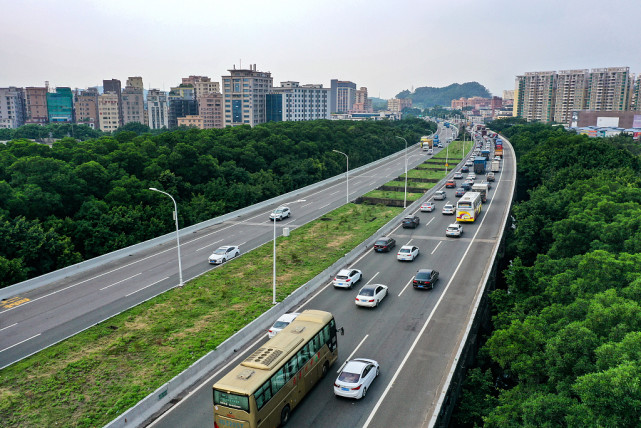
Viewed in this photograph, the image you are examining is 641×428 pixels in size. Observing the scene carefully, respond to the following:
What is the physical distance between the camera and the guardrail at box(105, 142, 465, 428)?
19.8 metres

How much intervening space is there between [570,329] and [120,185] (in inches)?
1973

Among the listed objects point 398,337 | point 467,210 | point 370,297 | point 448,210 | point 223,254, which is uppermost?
point 467,210

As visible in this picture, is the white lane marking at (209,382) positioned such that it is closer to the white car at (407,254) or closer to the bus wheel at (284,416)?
the bus wheel at (284,416)

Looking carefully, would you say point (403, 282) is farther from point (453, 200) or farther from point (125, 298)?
point (453, 200)

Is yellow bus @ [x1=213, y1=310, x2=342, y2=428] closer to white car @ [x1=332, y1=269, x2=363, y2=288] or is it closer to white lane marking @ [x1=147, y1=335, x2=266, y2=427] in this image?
white lane marking @ [x1=147, y1=335, x2=266, y2=427]

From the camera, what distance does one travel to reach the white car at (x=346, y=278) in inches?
1372

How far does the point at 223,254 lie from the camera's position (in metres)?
42.2

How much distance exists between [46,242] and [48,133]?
116834mm

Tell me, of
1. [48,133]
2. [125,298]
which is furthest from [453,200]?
[48,133]

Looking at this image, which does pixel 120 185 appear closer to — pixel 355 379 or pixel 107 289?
pixel 107 289

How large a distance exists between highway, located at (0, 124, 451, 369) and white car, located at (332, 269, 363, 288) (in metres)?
12.1

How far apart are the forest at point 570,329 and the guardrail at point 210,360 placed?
12188 mm

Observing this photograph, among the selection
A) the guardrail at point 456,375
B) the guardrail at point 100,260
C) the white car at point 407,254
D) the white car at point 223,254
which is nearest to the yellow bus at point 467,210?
the white car at point 407,254

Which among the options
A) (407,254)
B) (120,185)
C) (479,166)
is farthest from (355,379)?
(479,166)
